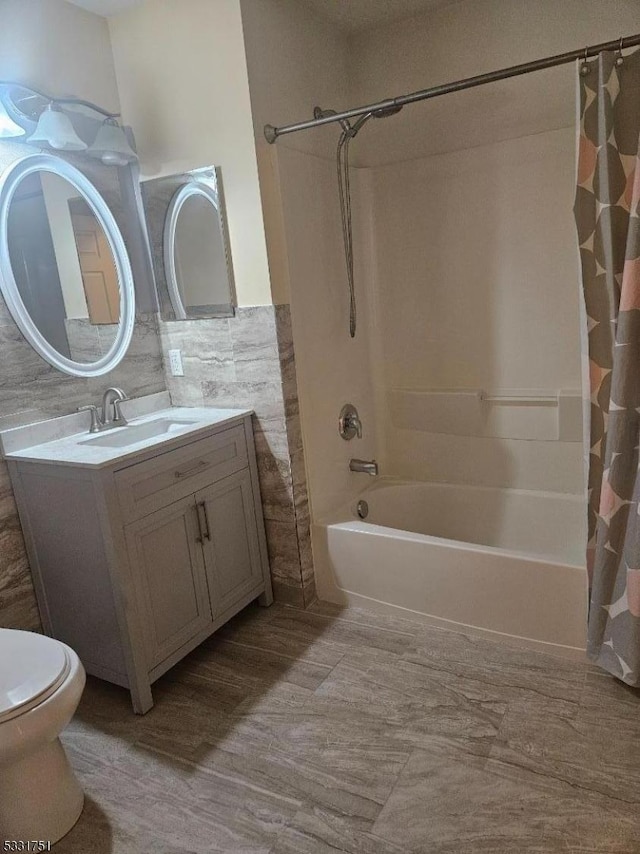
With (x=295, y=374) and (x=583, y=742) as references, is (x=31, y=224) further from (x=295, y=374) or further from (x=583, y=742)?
(x=583, y=742)

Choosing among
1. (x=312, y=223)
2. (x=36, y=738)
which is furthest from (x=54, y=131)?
(x=36, y=738)

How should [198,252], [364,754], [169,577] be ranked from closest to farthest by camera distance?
[364,754]
[169,577]
[198,252]

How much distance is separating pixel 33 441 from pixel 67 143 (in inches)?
42.1

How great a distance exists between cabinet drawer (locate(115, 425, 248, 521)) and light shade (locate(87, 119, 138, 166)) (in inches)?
45.7

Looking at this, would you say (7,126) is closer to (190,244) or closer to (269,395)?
(190,244)

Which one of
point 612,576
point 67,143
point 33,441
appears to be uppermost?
point 67,143

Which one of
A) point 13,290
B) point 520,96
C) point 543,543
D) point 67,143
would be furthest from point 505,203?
point 13,290

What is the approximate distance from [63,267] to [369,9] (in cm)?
162

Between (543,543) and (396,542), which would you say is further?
(543,543)

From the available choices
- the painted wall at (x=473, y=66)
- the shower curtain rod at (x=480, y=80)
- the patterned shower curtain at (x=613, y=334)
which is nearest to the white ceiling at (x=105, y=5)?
the shower curtain rod at (x=480, y=80)

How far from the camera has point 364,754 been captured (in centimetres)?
169

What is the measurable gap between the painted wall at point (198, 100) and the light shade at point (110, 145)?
12cm

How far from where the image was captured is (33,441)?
207 centimetres

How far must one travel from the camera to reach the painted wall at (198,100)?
211 centimetres
